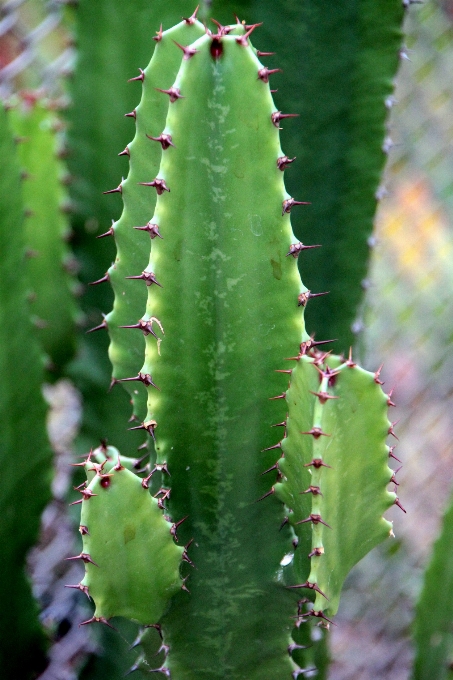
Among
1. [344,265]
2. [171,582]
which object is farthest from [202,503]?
[344,265]

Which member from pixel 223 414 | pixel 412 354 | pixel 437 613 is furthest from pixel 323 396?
pixel 412 354

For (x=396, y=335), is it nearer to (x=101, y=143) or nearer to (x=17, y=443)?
(x=101, y=143)

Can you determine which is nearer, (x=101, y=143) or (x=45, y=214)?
(x=101, y=143)

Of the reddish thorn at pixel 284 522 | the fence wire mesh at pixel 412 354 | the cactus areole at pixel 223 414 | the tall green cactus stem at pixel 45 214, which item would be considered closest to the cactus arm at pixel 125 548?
the cactus areole at pixel 223 414

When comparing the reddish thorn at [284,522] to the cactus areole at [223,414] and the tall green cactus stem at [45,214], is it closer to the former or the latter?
the cactus areole at [223,414]

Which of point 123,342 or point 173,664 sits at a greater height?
point 123,342

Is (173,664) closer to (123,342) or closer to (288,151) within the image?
(123,342)

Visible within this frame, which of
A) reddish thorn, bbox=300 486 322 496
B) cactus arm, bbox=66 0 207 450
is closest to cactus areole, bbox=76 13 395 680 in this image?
reddish thorn, bbox=300 486 322 496
